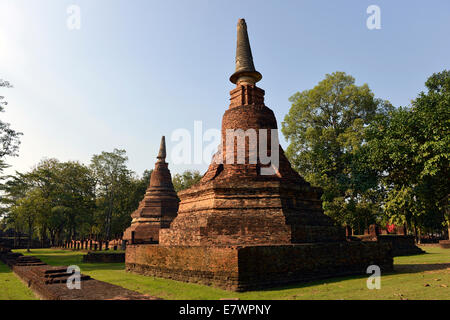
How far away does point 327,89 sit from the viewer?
90.0 ft

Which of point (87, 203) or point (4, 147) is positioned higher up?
point (4, 147)

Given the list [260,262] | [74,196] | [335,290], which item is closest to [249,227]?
[260,262]

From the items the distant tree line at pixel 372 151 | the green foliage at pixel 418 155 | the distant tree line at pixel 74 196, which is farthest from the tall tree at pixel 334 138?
the distant tree line at pixel 74 196

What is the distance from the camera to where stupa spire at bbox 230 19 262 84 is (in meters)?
14.2

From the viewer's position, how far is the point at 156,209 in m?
26.8

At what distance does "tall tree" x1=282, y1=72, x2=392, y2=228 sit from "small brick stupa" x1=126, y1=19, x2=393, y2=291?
418 inches

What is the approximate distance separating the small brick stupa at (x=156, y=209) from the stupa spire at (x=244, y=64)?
1509 cm

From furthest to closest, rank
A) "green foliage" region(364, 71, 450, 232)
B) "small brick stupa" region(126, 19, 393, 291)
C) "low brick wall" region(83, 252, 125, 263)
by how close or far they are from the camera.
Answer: "low brick wall" region(83, 252, 125, 263)
"green foliage" region(364, 71, 450, 232)
"small brick stupa" region(126, 19, 393, 291)

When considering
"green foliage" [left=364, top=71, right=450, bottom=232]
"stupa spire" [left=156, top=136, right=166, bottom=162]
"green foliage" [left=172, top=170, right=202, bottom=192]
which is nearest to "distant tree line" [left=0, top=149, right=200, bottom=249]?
"green foliage" [left=172, top=170, right=202, bottom=192]

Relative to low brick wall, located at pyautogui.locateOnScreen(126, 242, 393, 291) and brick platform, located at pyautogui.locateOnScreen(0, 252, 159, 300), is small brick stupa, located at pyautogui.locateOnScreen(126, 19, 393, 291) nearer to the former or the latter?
low brick wall, located at pyautogui.locateOnScreen(126, 242, 393, 291)

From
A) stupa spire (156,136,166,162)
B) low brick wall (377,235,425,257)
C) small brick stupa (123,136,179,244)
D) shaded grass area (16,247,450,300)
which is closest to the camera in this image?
shaded grass area (16,247,450,300)
